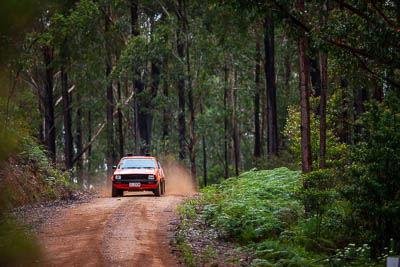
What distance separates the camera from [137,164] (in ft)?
72.4

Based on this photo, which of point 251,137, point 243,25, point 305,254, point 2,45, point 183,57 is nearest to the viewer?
point 2,45

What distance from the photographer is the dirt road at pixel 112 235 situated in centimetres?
916

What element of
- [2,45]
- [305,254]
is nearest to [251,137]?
[305,254]

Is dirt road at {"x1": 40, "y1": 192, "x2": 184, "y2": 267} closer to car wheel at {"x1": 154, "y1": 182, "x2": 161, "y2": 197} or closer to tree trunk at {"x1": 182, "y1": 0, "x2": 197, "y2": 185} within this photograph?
car wheel at {"x1": 154, "y1": 182, "x2": 161, "y2": 197}

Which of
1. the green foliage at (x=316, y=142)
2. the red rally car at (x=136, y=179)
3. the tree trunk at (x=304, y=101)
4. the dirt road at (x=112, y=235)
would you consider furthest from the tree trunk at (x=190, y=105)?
the tree trunk at (x=304, y=101)

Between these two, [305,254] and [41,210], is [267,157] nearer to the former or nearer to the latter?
[41,210]

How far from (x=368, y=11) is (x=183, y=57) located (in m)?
27.7

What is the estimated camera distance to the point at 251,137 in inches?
3137

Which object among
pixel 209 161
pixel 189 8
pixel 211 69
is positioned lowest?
pixel 209 161

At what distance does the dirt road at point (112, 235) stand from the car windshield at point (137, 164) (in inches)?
178

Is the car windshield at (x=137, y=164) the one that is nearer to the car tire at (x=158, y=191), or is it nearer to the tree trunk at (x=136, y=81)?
the car tire at (x=158, y=191)

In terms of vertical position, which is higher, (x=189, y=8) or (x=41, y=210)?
(x=189, y=8)

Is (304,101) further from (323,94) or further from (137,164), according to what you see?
(137,164)

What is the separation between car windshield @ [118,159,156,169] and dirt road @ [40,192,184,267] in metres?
4.52
